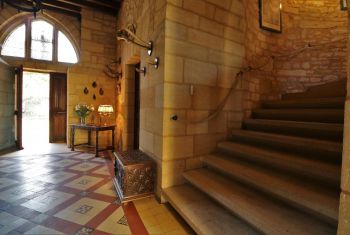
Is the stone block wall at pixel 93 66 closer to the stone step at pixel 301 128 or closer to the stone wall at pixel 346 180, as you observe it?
the stone step at pixel 301 128

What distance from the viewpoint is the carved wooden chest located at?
84.8 inches

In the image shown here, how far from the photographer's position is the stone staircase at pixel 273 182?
1.31 meters

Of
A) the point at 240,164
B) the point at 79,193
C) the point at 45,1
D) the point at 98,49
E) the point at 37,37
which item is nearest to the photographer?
the point at 240,164

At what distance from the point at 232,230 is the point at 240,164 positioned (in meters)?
0.82

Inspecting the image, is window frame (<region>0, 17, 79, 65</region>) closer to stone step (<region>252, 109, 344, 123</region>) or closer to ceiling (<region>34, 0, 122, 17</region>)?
ceiling (<region>34, 0, 122, 17</region>)

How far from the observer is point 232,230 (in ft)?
4.66

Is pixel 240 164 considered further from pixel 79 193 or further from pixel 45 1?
pixel 45 1

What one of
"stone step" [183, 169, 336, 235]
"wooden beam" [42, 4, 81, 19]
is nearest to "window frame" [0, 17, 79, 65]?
"wooden beam" [42, 4, 81, 19]

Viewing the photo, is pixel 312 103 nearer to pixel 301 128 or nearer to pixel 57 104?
pixel 301 128

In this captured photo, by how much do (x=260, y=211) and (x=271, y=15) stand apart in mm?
3757

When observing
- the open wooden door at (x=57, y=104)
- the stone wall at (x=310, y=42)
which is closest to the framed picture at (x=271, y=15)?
the stone wall at (x=310, y=42)

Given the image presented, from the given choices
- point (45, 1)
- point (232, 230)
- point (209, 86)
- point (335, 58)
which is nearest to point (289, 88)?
point (335, 58)

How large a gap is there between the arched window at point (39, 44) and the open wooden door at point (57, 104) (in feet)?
2.05

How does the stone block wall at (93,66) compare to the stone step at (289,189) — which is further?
the stone block wall at (93,66)
